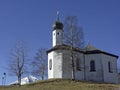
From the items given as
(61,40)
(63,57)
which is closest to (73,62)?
(63,57)

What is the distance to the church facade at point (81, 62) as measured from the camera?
165ft

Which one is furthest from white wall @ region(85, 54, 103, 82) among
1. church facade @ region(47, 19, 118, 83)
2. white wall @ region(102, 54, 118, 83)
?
white wall @ region(102, 54, 118, 83)

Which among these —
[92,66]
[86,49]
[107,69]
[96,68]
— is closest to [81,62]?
[92,66]

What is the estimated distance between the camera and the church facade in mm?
50156

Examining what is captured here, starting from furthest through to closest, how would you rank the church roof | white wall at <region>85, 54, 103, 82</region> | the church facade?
white wall at <region>85, 54, 103, 82</region> < the church roof < the church facade

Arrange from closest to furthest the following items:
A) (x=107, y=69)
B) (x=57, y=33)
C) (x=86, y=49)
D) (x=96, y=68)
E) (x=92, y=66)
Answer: (x=96, y=68), (x=92, y=66), (x=107, y=69), (x=86, y=49), (x=57, y=33)

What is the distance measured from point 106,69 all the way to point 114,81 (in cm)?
280

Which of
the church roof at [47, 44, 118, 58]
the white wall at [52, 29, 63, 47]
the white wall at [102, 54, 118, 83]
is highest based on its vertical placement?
the white wall at [52, 29, 63, 47]

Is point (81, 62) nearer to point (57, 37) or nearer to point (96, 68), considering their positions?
point (96, 68)

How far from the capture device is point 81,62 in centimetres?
5266

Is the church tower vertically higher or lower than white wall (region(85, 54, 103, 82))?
higher

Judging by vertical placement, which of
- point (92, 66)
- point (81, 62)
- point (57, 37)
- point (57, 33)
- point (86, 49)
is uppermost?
point (57, 33)

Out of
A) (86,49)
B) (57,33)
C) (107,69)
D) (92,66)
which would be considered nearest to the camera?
(92,66)

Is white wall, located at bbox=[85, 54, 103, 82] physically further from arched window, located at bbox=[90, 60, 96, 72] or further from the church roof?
the church roof
